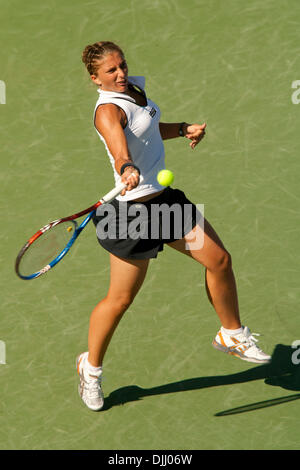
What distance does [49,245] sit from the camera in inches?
185

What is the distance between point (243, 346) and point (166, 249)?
130 cm

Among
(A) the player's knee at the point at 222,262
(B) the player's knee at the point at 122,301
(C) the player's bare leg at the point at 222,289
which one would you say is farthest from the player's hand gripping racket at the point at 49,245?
(A) the player's knee at the point at 222,262

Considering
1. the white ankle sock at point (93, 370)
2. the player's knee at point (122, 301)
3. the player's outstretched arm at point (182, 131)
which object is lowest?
the white ankle sock at point (93, 370)

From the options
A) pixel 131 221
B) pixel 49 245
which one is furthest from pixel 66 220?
pixel 131 221

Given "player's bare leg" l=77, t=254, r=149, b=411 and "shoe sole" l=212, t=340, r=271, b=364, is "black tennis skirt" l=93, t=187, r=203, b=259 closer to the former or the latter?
"player's bare leg" l=77, t=254, r=149, b=411

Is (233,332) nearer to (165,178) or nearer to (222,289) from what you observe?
(222,289)

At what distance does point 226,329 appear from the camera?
5.01m

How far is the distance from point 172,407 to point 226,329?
21.8 inches

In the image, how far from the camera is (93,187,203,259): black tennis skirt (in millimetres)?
4617

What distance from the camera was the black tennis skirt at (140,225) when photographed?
4.62 metres

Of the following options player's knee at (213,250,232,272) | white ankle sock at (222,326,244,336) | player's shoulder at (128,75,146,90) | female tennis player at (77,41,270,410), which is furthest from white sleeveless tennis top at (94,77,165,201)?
white ankle sock at (222,326,244,336)

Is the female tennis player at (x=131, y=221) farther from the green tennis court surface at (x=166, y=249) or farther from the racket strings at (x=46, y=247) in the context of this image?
the green tennis court surface at (x=166, y=249)

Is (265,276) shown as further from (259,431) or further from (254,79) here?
(254,79)

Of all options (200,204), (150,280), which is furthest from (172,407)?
(200,204)
